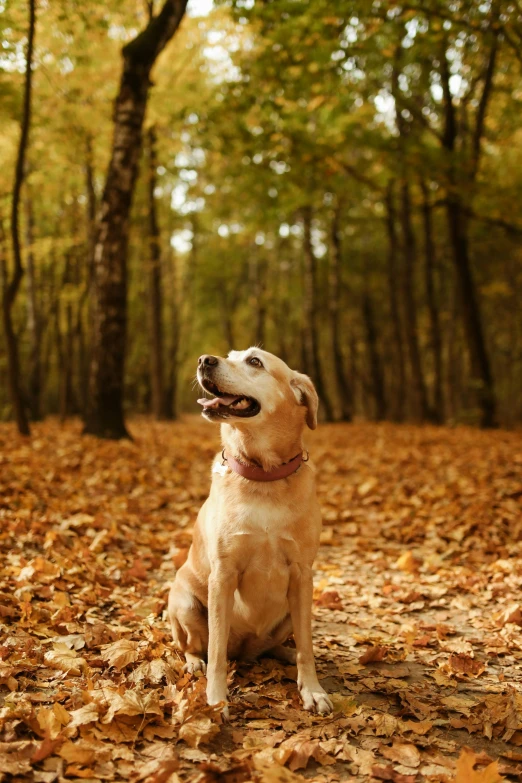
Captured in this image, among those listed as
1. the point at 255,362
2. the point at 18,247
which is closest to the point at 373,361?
the point at 18,247

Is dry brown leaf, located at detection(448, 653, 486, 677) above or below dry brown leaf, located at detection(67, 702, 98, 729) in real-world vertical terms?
below

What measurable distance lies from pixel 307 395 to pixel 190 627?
60.2 inches

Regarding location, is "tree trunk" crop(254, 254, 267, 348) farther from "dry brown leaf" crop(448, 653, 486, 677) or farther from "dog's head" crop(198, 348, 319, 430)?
"dry brown leaf" crop(448, 653, 486, 677)

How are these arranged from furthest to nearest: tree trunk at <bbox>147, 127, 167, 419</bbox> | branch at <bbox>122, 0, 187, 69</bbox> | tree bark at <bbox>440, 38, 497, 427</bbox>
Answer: tree trunk at <bbox>147, 127, 167, 419</bbox>
tree bark at <bbox>440, 38, 497, 427</bbox>
branch at <bbox>122, 0, 187, 69</bbox>

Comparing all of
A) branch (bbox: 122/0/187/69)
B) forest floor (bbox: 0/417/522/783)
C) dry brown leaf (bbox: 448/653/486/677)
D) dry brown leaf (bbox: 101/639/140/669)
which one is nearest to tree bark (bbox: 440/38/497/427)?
branch (bbox: 122/0/187/69)

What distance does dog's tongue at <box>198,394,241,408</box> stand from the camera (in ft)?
10.6

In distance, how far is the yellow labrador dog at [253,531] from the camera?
3145 millimetres

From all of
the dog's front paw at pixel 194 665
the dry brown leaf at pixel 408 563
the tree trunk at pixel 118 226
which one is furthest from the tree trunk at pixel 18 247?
the dog's front paw at pixel 194 665

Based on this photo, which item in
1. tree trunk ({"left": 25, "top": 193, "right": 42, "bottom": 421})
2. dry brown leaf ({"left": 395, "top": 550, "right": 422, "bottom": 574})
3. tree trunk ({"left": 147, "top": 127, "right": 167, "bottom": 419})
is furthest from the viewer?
tree trunk ({"left": 147, "top": 127, "right": 167, "bottom": 419})

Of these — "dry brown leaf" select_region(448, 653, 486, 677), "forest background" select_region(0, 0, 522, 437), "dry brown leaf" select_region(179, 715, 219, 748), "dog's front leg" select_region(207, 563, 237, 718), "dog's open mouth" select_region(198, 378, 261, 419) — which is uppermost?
"forest background" select_region(0, 0, 522, 437)

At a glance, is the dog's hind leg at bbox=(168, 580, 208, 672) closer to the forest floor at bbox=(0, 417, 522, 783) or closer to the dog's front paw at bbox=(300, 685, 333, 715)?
the forest floor at bbox=(0, 417, 522, 783)

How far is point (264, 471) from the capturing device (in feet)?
10.7

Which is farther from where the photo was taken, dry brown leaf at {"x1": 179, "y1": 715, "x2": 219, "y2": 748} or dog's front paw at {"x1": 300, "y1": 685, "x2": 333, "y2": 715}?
dog's front paw at {"x1": 300, "y1": 685, "x2": 333, "y2": 715}

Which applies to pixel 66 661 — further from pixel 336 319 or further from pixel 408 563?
pixel 336 319
